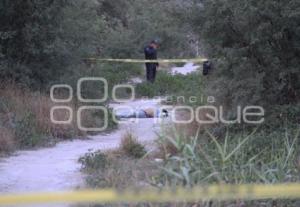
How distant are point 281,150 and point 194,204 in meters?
2.44

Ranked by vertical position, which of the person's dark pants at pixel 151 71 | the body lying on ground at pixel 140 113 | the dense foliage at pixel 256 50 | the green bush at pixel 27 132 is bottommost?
the green bush at pixel 27 132

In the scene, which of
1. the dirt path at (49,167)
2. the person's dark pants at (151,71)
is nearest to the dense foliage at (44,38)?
the dirt path at (49,167)

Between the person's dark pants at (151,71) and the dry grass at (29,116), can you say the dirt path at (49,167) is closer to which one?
the dry grass at (29,116)

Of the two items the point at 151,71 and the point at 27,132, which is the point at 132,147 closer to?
the point at 27,132

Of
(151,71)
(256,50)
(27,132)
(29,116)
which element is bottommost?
(27,132)

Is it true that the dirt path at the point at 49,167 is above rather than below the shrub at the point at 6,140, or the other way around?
below

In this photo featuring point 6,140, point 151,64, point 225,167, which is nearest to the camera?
point 225,167

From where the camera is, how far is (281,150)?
834 centimetres

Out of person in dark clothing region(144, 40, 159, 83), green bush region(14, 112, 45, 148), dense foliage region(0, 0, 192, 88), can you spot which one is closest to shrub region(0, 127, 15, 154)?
green bush region(14, 112, 45, 148)

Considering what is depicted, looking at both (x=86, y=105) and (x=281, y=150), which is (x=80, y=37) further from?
(x=281, y=150)

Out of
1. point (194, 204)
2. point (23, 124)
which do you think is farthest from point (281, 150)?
point (23, 124)

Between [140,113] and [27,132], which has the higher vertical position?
[140,113]

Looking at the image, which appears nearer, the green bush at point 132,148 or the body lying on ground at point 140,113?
the green bush at point 132,148

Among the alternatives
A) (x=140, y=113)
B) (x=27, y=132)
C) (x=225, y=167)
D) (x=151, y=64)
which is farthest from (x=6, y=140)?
(x=151, y=64)
